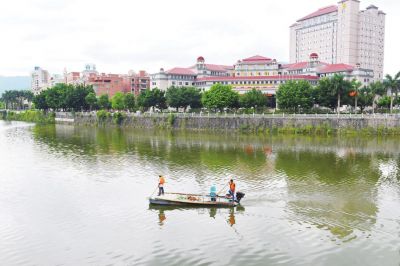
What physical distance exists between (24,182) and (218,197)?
19.9m

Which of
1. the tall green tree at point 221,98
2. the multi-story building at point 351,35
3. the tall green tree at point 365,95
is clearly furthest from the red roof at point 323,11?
the tall green tree at point 221,98

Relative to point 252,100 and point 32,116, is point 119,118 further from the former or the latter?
point 32,116

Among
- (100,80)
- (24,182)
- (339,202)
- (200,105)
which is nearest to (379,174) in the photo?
(339,202)

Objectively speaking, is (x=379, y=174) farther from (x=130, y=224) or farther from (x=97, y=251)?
(x=97, y=251)

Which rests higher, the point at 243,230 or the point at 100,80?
the point at 100,80

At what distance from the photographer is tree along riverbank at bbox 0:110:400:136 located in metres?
82.2

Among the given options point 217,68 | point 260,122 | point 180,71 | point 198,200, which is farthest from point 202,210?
point 217,68

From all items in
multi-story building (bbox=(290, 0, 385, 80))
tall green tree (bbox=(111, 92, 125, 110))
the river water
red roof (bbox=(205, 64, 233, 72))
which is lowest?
the river water

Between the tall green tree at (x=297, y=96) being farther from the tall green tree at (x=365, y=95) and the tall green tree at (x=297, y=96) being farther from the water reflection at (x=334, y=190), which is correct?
the water reflection at (x=334, y=190)

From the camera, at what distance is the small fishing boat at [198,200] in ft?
98.4

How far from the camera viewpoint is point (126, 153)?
59344mm

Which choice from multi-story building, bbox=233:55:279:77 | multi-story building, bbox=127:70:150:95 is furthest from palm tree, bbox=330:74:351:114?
multi-story building, bbox=127:70:150:95

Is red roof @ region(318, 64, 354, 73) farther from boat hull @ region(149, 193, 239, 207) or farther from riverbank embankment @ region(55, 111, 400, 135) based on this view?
boat hull @ region(149, 193, 239, 207)

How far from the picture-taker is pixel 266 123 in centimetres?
9162
